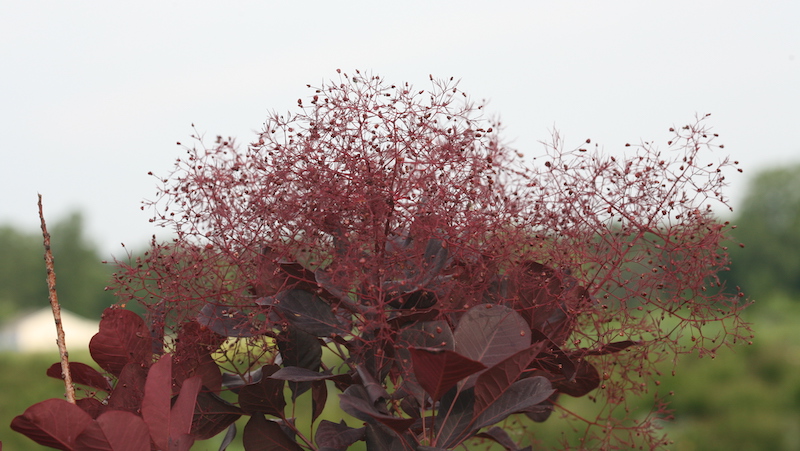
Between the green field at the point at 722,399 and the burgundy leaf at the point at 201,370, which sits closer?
the burgundy leaf at the point at 201,370

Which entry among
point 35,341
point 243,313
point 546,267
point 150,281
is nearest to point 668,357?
point 546,267

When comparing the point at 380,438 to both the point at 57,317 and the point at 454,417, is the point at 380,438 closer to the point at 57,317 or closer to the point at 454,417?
the point at 454,417

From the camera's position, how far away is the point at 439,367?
1166 millimetres

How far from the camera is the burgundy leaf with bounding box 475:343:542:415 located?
4.10 feet

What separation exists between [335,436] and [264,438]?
22 cm

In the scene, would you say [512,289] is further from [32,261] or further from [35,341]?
[32,261]

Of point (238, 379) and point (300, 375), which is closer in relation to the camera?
point (300, 375)

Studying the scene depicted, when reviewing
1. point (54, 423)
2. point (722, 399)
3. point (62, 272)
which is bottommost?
point (722, 399)

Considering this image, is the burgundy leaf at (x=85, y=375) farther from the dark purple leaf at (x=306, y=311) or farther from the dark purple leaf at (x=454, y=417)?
the dark purple leaf at (x=454, y=417)

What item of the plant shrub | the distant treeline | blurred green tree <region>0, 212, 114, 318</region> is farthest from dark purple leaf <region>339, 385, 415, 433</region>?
blurred green tree <region>0, 212, 114, 318</region>

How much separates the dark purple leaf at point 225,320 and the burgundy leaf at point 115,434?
236mm

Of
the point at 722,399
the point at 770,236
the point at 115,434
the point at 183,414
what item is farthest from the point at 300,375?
the point at 770,236

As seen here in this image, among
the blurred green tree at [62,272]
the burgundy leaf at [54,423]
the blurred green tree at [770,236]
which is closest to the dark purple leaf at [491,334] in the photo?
the burgundy leaf at [54,423]

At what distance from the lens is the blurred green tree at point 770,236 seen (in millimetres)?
34312
